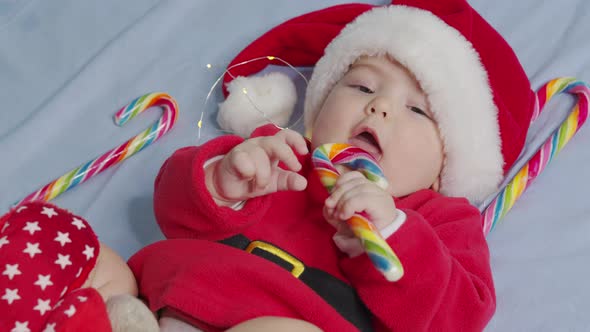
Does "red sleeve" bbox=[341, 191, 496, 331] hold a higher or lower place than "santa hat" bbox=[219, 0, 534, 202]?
lower

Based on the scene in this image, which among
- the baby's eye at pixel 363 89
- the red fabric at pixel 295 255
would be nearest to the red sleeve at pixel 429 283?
the red fabric at pixel 295 255

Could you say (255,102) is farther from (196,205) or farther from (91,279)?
(91,279)

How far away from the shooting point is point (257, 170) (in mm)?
1142

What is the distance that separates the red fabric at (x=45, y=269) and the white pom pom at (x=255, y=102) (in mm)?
556

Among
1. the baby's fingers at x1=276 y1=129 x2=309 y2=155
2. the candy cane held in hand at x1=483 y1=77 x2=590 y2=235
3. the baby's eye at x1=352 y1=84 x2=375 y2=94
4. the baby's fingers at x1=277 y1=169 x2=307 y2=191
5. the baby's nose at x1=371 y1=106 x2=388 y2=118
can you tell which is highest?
the baby's fingers at x1=276 y1=129 x2=309 y2=155

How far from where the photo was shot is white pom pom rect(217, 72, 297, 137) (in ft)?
5.18

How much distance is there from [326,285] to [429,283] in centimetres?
17

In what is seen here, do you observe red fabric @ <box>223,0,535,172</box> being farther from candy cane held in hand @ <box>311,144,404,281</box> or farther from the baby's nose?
candy cane held in hand @ <box>311,144,404,281</box>

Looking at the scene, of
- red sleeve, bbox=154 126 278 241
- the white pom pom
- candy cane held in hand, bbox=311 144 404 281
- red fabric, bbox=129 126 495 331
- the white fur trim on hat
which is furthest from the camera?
the white pom pom

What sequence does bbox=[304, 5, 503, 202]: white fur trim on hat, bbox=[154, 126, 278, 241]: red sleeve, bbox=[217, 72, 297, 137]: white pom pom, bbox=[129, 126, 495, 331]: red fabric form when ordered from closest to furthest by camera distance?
bbox=[129, 126, 495, 331]: red fabric
bbox=[154, 126, 278, 241]: red sleeve
bbox=[304, 5, 503, 202]: white fur trim on hat
bbox=[217, 72, 297, 137]: white pom pom

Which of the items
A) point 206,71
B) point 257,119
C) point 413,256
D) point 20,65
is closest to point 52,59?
point 20,65

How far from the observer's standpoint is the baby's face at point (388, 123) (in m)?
1.28

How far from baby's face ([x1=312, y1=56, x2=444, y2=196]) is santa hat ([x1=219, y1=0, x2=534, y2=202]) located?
2cm

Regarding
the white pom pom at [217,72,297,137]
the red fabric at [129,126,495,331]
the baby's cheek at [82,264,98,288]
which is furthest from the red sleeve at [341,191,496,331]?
the white pom pom at [217,72,297,137]
